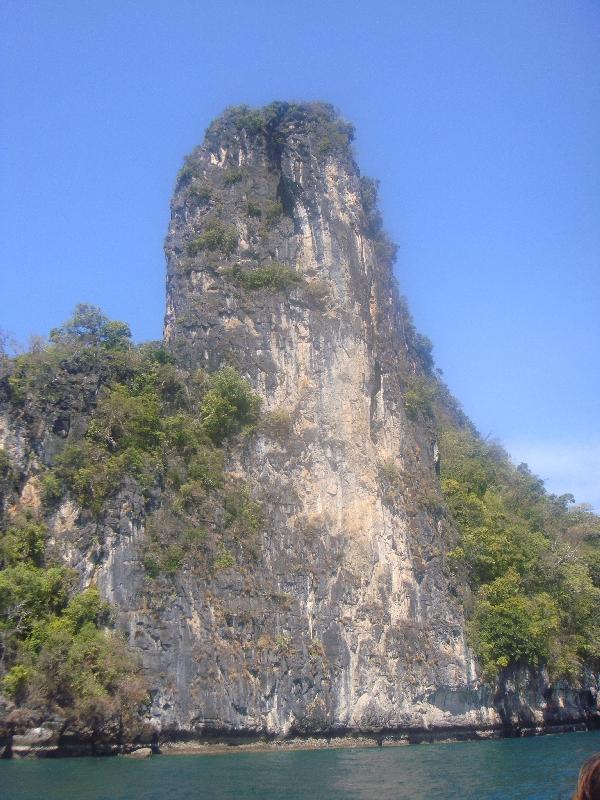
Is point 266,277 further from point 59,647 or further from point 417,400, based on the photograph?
point 59,647

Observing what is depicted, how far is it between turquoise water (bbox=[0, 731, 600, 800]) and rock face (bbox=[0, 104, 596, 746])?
3.27 m

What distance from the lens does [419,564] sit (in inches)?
1325

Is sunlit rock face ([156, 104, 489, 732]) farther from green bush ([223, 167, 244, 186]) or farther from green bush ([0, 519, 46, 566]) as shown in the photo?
green bush ([0, 519, 46, 566])

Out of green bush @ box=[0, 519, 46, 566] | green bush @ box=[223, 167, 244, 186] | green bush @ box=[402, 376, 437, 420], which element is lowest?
green bush @ box=[0, 519, 46, 566]

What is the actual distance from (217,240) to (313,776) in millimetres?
27665

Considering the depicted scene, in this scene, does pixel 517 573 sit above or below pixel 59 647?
above

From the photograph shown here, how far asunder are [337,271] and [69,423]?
15.6 meters

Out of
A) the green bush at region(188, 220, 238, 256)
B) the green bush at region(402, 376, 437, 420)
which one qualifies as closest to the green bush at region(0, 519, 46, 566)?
the green bush at region(188, 220, 238, 256)

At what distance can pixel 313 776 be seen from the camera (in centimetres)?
1983

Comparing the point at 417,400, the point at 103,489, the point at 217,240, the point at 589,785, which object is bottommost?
the point at 589,785

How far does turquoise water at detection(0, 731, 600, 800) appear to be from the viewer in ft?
54.4

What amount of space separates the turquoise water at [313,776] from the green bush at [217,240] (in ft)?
81.3

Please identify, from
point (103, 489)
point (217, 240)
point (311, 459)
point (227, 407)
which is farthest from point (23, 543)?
point (217, 240)

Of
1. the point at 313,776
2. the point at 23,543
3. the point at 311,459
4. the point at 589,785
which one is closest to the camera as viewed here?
the point at 589,785
